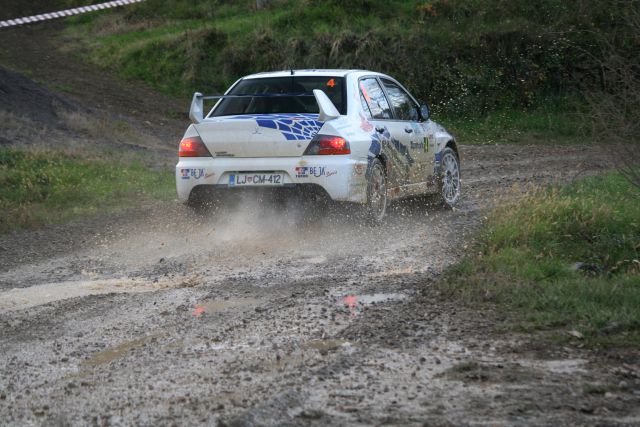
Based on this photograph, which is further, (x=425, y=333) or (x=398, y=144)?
(x=398, y=144)

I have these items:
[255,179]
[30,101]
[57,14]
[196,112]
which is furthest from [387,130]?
[57,14]

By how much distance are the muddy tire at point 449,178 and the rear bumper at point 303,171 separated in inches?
94.8

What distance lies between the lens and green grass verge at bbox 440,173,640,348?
6285 millimetres

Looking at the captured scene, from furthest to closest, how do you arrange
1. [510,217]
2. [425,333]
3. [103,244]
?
1. [103,244]
2. [510,217]
3. [425,333]

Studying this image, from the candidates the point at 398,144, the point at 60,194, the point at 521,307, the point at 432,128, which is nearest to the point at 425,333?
the point at 521,307

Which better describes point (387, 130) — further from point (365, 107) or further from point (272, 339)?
point (272, 339)

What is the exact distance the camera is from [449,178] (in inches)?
490

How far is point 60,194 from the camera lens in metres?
13.2

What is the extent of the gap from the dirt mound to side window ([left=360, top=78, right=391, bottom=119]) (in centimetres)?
886

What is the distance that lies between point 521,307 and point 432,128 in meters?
5.70

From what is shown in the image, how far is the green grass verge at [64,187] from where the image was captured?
1227 centimetres

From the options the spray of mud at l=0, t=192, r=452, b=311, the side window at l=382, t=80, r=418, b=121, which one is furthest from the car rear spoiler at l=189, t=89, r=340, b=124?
the side window at l=382, t=80, r=418, b=121

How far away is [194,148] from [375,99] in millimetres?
2213

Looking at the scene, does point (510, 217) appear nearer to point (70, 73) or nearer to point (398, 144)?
point (398, 144)
